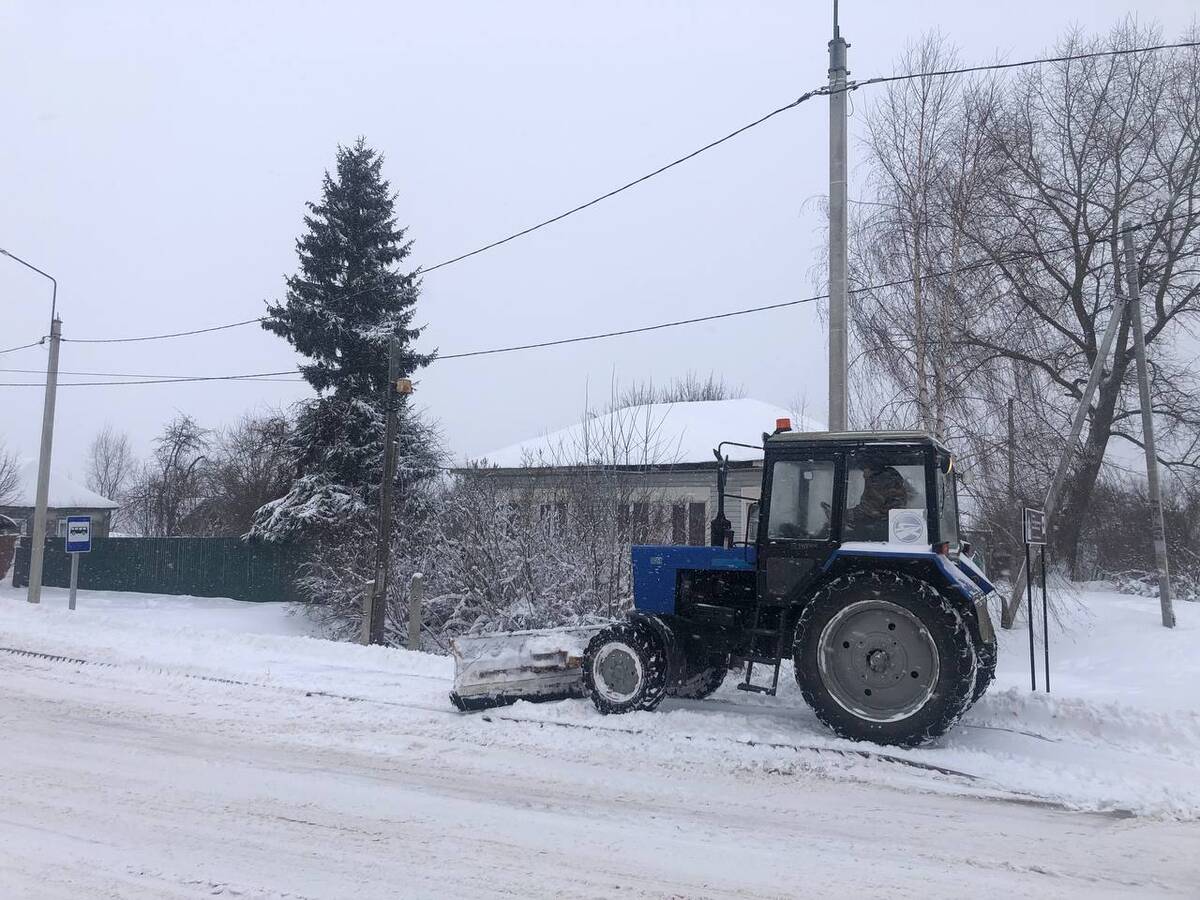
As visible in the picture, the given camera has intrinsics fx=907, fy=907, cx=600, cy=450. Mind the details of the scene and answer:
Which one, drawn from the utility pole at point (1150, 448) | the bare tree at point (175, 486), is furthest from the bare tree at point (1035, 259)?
the bare tree at point (175, 486)

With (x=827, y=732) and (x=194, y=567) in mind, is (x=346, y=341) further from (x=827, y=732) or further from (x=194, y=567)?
(x=827, y=732)

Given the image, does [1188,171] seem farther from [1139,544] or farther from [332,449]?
[332,449]

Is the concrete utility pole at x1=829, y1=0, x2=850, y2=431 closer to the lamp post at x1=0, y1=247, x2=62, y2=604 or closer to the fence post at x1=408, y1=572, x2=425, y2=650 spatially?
the fence post at x1=408, y1=572, x2=425, y2=650

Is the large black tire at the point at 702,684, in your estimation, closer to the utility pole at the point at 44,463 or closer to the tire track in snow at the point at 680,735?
the tire track in snow at the point at 680,735

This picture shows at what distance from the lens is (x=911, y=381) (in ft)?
53.6

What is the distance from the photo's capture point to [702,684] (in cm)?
852

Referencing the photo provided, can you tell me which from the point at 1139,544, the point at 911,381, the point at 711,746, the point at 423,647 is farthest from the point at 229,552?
the point at 1139,544

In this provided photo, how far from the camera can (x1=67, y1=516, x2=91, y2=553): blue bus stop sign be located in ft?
58.2

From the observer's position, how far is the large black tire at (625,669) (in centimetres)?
770

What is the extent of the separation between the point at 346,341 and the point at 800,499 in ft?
62.4

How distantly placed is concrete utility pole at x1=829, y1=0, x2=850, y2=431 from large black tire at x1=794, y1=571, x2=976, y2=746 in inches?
147

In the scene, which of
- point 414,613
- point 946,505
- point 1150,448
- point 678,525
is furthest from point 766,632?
point 678,525

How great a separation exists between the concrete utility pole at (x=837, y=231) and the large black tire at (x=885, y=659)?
3730 mm


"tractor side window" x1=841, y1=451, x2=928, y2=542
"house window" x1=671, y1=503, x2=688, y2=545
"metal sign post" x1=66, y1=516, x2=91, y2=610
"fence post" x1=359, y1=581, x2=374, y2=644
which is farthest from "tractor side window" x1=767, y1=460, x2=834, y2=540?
"metal sign post" x1=66, y1=516, x2=91, y2=610
